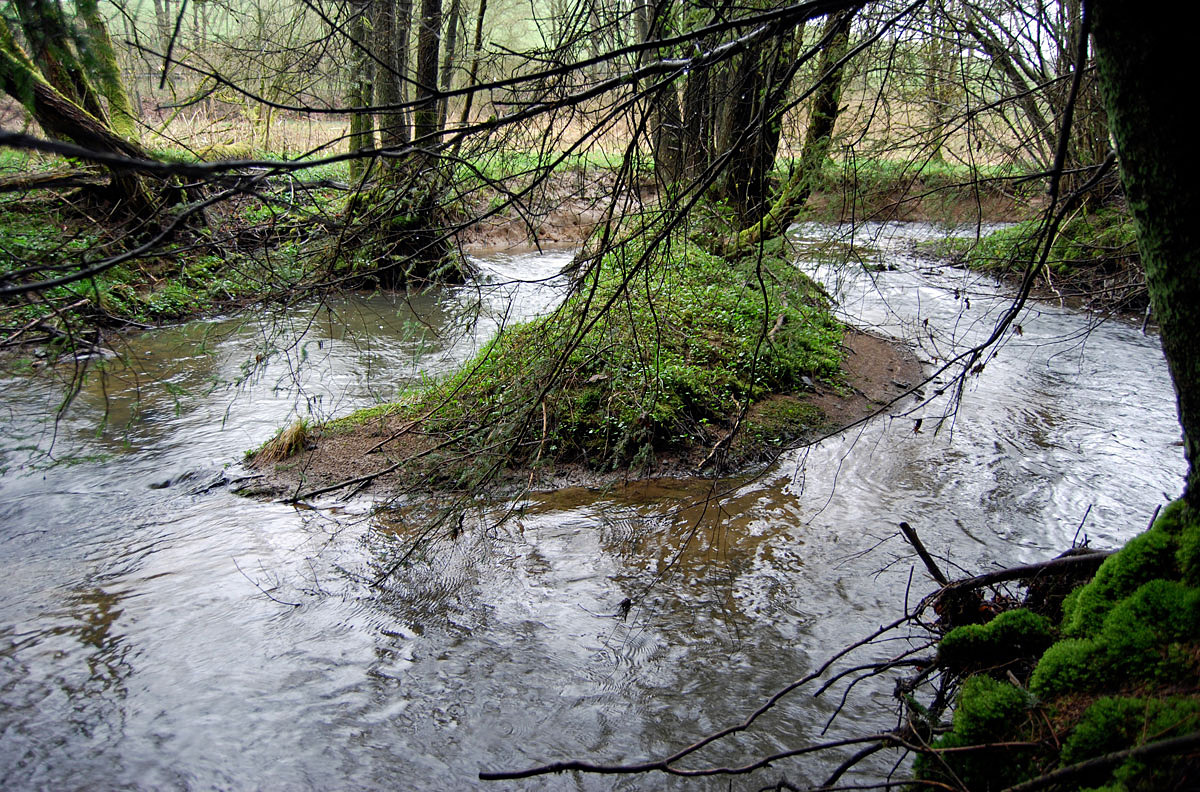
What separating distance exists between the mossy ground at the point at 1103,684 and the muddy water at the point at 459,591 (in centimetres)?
106

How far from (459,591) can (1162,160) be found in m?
4.26

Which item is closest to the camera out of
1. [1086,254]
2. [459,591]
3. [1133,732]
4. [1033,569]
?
[1133,732]

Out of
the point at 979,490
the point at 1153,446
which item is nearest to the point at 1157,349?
the point at 1153,446

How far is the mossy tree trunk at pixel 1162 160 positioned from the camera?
6.23ft

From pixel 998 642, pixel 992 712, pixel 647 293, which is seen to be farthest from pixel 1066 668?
pixel 647 293

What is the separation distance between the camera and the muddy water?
144 inches

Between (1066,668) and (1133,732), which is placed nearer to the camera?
(1133,732)

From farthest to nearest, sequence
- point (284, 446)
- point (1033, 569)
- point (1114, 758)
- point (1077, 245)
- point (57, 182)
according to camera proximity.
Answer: point (284, 446) → point (1077, 245) → point (1033, 569) → point (57, 182) → point (1114, 758)

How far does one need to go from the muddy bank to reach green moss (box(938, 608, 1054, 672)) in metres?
2.91

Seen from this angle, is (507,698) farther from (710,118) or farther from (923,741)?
(710,118)

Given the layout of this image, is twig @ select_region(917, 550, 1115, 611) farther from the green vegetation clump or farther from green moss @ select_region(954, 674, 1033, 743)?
the green vegetation clump

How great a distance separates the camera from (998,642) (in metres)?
2.62

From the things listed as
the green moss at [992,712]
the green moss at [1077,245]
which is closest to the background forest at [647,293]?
the green moss at [992,712]

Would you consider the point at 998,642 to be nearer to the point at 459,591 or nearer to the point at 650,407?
the point at 459,591
